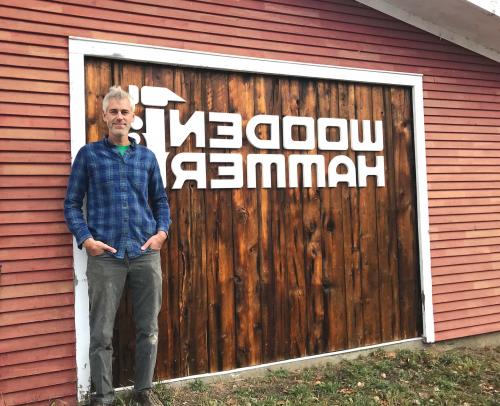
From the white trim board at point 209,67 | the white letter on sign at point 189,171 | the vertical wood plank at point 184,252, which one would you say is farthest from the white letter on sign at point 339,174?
the vertical wood plank at point 184,252

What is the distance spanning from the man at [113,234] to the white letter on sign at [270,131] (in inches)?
47.8

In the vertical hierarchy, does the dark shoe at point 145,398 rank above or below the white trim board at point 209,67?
below

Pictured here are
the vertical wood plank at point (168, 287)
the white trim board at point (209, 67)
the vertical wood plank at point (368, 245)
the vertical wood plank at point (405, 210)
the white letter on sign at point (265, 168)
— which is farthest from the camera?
the vertical wood plank at point (405, 210)

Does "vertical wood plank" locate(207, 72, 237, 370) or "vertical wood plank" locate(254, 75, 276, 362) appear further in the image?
"vertical wood plank" locate(254, 75, 276, 362)

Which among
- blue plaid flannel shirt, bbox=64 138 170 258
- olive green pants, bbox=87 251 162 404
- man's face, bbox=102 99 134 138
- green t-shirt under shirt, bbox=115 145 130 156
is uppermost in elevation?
man's face, bbox=102 99 134 138

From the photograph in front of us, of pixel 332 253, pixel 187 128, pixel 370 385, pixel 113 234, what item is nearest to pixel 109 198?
pixel 113 234

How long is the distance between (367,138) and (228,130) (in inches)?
58.1

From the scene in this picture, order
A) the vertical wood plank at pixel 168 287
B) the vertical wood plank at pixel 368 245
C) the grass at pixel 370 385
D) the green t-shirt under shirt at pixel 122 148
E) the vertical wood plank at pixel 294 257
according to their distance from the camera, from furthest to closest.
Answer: the vertical wood plank at pixel 368 245
the vertical wood plank at pixel 294 257
the vertical wood plank at pixel 168 287
the grass at pixel 370 385
the green t-shirt under shirt at pixel 122 148

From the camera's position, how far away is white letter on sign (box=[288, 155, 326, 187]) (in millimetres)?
4445

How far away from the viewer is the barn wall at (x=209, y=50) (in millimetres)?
3375

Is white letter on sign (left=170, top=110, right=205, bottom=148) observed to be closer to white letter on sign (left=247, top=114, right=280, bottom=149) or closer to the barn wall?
white letter on sign (left=247, top=114, right=280, bottom=149)

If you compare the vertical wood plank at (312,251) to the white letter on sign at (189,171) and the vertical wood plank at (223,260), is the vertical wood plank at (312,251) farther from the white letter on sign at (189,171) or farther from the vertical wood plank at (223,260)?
the white letter on sign at (189,171)

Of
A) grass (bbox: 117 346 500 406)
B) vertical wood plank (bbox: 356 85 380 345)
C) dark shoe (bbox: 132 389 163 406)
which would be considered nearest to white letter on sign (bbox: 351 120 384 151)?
vertical wood plank (bbox: 356 85 380 345)

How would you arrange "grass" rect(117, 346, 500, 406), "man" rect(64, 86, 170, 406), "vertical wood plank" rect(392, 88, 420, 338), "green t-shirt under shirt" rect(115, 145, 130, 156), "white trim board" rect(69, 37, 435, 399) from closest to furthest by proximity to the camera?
1. "man" rect(64, 86, 170, 406)
2. "green t-shirt under shirt" rect(115, 145, 130, 156)
3. "white trim board" rect(69, 37, 435, 399)
4. "grass" rect(117, 346, 500, 406)
5. "vertical wood plank" rect(392, 88, 420, 338)
